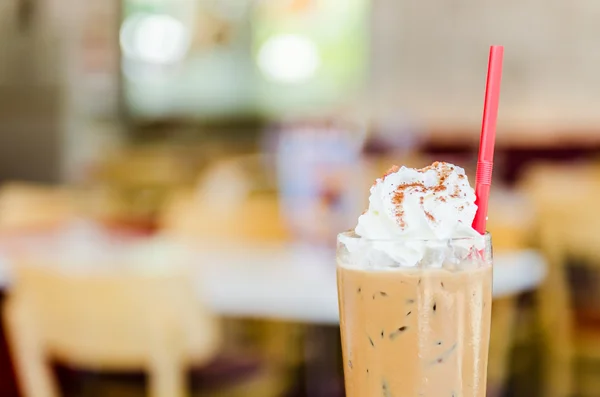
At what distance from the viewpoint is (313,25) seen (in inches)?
310

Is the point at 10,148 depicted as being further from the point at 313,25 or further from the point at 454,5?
the point at 454,5

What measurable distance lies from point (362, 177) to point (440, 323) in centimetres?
229

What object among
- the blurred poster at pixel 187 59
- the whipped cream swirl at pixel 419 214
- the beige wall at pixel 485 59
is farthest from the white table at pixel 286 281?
the blurred poster at pixel 187 59

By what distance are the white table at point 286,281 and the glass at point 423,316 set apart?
1.40m

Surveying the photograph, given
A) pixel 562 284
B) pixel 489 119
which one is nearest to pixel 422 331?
pixel 489 119

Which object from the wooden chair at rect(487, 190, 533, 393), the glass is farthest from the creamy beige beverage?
the wooden chair at rect(487, 190, 533, 393)

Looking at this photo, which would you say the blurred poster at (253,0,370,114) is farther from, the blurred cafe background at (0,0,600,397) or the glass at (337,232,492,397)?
the glass at (337,232,492,397)

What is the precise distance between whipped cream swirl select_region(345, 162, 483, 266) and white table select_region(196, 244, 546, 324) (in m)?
1.38

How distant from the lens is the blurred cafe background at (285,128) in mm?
3102

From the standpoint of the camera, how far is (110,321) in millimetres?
2031

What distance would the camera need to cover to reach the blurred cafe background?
10.2ft

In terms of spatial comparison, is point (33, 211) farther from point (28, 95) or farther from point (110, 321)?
point (28, 95)

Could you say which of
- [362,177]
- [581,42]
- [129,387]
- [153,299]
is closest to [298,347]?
[362,177]

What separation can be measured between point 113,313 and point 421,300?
130 cm
